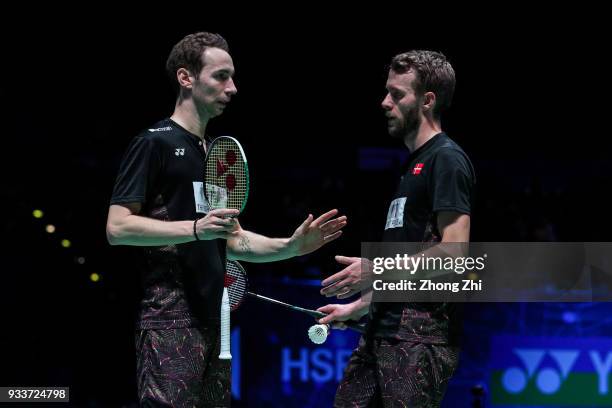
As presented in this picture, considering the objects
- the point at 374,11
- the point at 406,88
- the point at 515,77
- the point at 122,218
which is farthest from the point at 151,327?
the point at 515,77

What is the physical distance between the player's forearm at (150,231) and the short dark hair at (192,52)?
674 mm

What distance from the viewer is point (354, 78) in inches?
412

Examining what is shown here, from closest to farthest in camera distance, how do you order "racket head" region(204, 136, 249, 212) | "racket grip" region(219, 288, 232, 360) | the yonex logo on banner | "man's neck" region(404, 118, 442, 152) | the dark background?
"racket grip" region(219, 288, 232, 360) → "racket head" region(204, 136, 249, 212) → "man's neck" region(404, 118, 442, 152) → the yonex logo on banner → the dark background

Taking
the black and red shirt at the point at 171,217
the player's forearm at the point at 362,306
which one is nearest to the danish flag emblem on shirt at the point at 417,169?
the player's forearm at the point at 362,306

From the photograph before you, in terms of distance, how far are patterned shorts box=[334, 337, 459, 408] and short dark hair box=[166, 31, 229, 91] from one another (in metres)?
1.29

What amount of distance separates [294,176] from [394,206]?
24.8 ft

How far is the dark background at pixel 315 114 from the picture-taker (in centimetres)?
782

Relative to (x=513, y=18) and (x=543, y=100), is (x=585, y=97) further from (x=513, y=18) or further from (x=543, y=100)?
(x=513, y=18)

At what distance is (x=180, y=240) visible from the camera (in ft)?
10.0

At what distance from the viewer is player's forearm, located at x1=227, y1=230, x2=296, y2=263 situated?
365cm

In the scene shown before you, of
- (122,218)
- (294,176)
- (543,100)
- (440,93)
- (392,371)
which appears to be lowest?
(392,371)

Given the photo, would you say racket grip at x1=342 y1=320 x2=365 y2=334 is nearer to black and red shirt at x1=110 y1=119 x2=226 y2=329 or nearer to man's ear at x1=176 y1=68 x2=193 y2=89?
black and red shirt at x1=110 y1=119 x2=226 y2=329

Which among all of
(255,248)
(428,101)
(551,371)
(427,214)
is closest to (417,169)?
(427,214)

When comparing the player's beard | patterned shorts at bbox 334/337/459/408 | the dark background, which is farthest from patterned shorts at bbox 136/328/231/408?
the dark background
